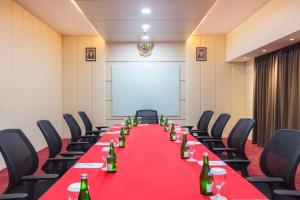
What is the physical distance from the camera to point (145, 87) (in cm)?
757

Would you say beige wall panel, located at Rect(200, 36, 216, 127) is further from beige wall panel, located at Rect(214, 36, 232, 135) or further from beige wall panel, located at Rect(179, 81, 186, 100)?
beige wall panel, located at Rect(179, 81, 186, 100)

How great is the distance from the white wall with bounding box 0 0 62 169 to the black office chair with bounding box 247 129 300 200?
411 centimetres

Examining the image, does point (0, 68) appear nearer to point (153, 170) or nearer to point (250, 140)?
point (153, 170)

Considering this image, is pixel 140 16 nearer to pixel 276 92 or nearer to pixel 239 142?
pixel 239 142

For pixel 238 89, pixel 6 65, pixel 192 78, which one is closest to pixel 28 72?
pixel 6 65

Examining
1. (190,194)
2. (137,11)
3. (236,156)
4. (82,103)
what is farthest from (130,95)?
(190,194)

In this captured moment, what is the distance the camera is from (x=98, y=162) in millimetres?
2307

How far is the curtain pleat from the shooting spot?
204 inches

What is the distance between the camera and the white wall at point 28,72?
4727 millimetres

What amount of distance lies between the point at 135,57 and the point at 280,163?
5862 mm

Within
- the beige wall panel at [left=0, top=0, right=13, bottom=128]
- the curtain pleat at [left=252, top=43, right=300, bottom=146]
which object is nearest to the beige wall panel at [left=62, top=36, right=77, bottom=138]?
the beige wall panel at [left=0, top=0, right=13, bottom=128]

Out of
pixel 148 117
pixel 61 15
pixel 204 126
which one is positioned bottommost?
pixel 204 126

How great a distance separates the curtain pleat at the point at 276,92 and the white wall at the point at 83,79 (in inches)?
159

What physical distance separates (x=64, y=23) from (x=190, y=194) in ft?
19.0
